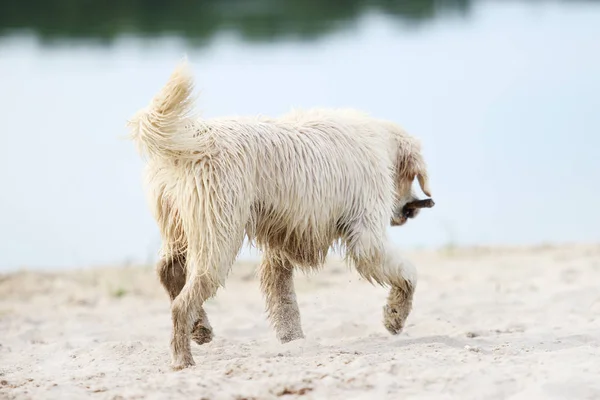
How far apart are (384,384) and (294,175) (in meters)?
1.55

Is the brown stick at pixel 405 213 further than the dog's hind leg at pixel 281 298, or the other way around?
the brown stick at pixel 405 213

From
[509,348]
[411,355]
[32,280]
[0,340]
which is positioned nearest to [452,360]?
[411,355]

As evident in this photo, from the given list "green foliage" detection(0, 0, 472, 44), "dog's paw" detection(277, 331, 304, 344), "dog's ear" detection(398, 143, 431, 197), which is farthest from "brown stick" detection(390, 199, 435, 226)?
"green foliage" detection(0, 0, 472, 44)

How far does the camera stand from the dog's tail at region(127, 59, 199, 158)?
17.8ft

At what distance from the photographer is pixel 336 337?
7098 millimetres

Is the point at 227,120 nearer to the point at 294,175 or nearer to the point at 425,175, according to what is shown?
the point at 294,175

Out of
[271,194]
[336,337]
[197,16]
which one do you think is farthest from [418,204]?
[197,16]

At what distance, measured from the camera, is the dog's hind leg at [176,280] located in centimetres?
610

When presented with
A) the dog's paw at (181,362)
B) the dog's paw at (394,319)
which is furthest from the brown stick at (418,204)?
the dog's paw at (181,362)

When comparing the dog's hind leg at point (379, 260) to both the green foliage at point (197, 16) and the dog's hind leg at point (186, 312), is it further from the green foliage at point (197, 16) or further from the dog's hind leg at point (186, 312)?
the green foliage at point (197, 16)

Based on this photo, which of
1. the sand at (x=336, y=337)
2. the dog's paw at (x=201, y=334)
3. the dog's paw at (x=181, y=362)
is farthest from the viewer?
the dog's paw at (x=201, y=334)

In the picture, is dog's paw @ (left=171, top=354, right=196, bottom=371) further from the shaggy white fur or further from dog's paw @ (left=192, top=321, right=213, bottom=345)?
dog's paw @ (left=192, top=321, right=213, bottom=345)

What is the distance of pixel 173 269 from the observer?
612 cm

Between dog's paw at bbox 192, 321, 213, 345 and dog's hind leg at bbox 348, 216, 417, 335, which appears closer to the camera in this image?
dog's hind leg at bbox 348, 216, 417, 335
